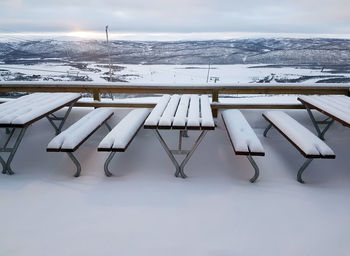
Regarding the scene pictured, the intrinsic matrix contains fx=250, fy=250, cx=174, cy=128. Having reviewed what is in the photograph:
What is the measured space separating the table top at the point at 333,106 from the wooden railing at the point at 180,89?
9.5 inches

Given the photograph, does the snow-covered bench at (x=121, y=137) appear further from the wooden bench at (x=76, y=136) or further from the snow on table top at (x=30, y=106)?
the snow on table top at (x=30, y=106)

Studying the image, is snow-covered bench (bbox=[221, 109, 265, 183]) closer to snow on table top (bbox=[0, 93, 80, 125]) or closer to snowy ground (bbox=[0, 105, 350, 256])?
snowy ground (bbox=[0, 105, 350, 256])

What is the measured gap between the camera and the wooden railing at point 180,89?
3512 mm

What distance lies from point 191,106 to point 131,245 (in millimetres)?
1685

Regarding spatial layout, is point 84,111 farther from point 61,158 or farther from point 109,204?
point 109,204

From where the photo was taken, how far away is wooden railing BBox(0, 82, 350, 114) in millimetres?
3512

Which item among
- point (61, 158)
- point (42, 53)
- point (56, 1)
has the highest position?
point (56, 1)

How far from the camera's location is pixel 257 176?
2447 millimetres

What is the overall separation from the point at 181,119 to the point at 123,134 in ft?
2.04

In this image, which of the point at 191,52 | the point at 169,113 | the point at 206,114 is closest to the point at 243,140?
the point at 206,114

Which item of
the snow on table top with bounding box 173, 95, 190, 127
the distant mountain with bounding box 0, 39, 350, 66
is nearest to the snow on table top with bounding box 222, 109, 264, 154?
the snow on table top with bounding box 173, 95, 190, 127

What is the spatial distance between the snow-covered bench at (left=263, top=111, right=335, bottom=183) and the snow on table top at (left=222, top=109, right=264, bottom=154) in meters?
0.37

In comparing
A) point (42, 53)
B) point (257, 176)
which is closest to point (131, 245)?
point (257, 176)

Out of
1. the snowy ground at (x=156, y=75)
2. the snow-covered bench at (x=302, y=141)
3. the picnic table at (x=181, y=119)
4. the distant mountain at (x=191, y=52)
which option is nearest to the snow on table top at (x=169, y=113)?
the picnic table at (x=181, y=119)
